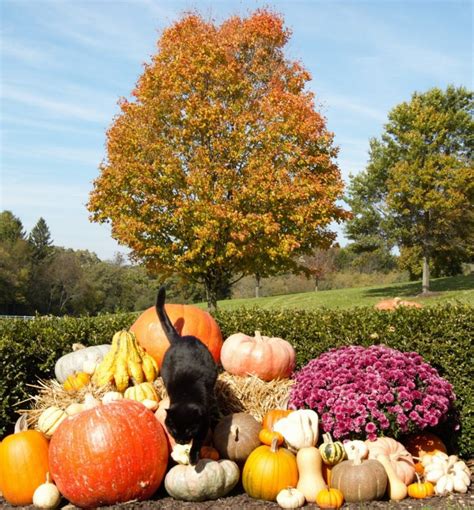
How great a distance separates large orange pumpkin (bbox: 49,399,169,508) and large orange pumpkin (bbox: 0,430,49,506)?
25 cm

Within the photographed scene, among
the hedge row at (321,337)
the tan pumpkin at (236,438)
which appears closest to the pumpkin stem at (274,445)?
the tan pumpkin at (236,438)

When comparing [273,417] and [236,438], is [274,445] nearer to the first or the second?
[236,438]

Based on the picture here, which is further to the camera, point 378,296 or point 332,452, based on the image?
point 378,296

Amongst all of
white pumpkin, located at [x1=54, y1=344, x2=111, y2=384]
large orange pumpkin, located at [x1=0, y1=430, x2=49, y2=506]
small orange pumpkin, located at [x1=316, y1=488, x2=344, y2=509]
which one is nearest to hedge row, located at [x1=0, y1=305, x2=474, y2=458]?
white pumpkin, located at [x1=54, y1=344, x2=111, y2=384]

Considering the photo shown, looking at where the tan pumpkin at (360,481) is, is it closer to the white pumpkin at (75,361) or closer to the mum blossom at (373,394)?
the mum blossom at (373,394)

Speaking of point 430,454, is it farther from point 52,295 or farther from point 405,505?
point 52,295

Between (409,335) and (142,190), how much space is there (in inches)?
426

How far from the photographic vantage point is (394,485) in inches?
197

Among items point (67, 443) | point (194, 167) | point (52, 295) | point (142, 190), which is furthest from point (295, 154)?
point (52, 295)

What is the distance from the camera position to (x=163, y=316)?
610cm

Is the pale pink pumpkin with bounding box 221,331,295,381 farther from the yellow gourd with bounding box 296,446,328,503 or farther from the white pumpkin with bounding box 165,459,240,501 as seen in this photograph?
the white pumpkin with bounding box 165,459,240,501

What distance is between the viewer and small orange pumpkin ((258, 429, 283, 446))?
5.23m

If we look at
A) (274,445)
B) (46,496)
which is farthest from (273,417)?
(46,496)

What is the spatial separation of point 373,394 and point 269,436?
106 cm
